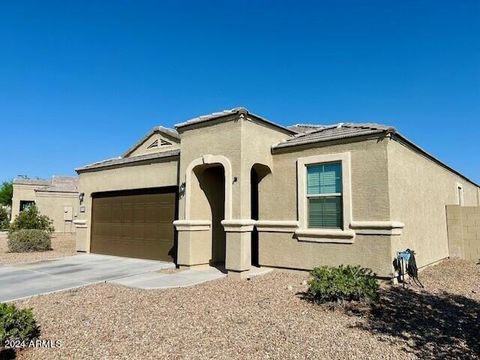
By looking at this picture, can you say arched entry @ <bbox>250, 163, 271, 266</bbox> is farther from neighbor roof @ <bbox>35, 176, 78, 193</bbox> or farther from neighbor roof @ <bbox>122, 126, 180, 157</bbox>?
neighbor roof @ <bbox>35, 176, 78, 193</bbox>

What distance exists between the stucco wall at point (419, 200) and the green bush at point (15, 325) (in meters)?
8.11

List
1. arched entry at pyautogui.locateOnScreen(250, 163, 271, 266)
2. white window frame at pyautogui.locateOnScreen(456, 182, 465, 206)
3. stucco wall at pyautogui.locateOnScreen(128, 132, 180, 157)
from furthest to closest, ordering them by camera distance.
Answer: white window frame at pyautogui.locateOnScreen(456, 182, 465, 206), stucco wall at pyautogui.locateOnScreen(128, 132, 180, 157), arched entry at pyautogui.locateOnScreen(250, 163, 271, 266)

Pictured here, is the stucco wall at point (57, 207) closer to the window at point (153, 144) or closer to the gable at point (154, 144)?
the gable at point (154, 144)

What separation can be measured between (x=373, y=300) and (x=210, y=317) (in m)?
3.32

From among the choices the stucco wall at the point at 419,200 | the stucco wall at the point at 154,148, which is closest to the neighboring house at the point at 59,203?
the stucco wall at the point at 154,148

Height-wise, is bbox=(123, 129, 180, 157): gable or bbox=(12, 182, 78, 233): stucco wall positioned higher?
bbox=(123, 129, 180, 157): gable

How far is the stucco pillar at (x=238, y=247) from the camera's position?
1018 centimetres

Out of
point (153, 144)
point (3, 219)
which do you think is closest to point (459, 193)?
point (153, 144)

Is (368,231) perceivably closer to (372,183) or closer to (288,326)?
(372,183)

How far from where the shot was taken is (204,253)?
12094 mm

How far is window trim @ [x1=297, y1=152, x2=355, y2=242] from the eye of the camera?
9883mm

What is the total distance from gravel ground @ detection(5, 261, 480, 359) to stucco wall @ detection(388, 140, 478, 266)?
1.99 meters

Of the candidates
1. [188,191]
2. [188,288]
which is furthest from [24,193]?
[188,288]

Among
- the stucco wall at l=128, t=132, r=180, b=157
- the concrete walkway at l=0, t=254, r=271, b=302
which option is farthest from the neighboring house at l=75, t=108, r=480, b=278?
the stucco wall at l=128, t=132, r=180, b=157
